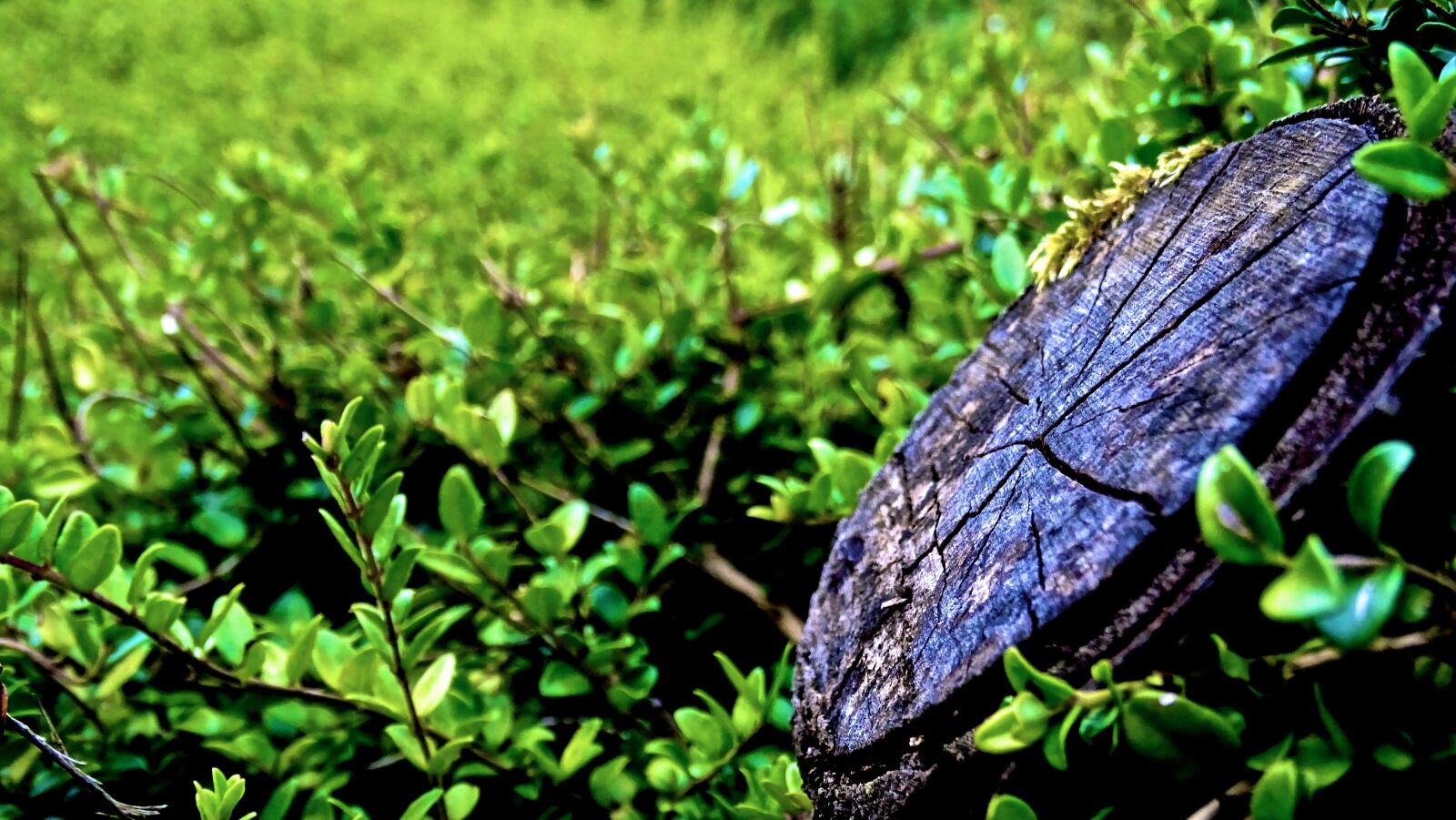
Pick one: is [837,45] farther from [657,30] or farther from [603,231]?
[603,231]

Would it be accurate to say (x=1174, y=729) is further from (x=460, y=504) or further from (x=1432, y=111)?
(x=460, y=504)

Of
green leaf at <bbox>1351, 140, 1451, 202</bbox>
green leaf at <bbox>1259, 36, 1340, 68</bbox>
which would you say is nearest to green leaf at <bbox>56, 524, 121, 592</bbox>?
green leaf at <bbox>1351, 140, 1451, 202</bbox>

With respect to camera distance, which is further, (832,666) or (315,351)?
(315,351)

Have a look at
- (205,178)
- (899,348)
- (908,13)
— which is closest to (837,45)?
(908,13)

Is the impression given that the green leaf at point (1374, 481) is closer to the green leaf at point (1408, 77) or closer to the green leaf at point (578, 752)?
the green leaf at point (1408, 77)

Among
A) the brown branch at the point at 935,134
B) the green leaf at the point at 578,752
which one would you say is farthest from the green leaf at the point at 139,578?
the brown branch at the point at 935,134

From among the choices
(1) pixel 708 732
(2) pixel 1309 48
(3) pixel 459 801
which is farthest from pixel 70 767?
(2) pixel 1309 48

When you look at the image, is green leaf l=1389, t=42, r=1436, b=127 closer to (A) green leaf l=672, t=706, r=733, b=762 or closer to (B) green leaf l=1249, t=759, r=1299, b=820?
(B) green leaf l=1249, t=759, r=1299, b=820
